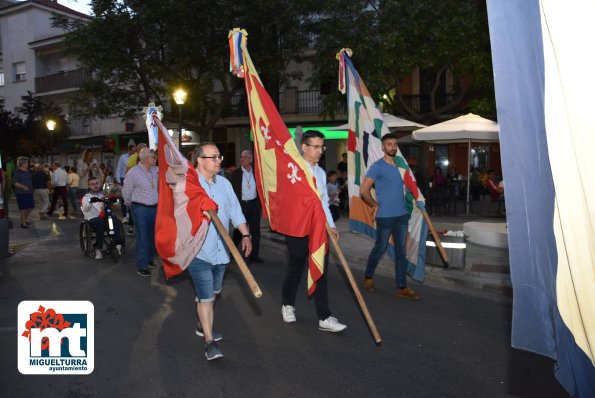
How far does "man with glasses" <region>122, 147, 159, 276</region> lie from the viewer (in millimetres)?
7520

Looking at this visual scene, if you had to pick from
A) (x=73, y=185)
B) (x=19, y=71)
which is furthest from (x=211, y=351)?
(x=19, y=71)

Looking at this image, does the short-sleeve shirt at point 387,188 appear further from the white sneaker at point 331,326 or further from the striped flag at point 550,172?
the striped flag at point 550,172

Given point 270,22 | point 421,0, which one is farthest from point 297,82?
point 421,0

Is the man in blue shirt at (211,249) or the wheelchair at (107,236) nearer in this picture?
the man in blue shirt at (211,249)

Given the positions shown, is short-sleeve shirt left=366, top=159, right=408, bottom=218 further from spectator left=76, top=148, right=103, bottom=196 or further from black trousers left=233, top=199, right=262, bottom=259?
spectator left=76, top=148, right=103, bottom=196

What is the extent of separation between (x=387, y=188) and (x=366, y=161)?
1.31m

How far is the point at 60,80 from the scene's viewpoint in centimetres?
3678

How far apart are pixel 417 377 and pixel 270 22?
22.0m

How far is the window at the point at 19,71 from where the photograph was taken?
39.3 metres

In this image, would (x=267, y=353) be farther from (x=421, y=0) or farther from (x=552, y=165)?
(x=421, y=0)

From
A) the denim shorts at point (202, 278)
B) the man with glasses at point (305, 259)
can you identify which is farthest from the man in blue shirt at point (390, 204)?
the denim shorts at point (202, 278)

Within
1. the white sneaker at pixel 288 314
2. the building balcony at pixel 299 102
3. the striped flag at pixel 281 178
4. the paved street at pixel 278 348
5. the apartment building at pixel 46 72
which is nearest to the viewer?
the paved street at pixel 278 348
